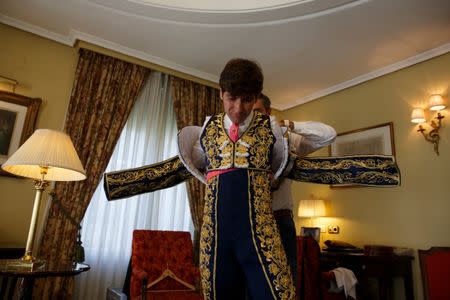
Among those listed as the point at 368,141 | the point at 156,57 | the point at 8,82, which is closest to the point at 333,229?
the point at 368,141

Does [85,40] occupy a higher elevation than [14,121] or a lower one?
higher

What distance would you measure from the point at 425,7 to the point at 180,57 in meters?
2.60

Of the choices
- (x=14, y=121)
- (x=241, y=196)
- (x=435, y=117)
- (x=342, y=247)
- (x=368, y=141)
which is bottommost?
(x=342, y=247)

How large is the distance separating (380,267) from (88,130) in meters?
3.36

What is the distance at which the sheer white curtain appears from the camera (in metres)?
3.50

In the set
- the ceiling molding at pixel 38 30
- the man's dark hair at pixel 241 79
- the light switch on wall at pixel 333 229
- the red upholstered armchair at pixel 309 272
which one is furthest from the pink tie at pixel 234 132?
the light switch on wall at pixel 333 229

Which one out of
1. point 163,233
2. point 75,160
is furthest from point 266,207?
point 163,233

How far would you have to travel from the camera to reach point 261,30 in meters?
3.40

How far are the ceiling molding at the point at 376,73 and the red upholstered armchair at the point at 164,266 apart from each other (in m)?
2.89

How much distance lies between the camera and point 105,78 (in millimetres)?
3818

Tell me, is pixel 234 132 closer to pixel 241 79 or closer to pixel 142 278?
pixel 241 79

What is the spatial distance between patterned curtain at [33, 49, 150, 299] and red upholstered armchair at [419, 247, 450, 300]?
11.3 feet

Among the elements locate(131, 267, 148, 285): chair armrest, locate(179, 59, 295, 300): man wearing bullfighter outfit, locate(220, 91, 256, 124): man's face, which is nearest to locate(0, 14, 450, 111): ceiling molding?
locate(131, 267, 148, 285): chair armrest

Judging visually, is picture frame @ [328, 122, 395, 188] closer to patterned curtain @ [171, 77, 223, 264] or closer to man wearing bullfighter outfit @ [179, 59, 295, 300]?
patterned curtain @ [171, 77, 223, 264]
